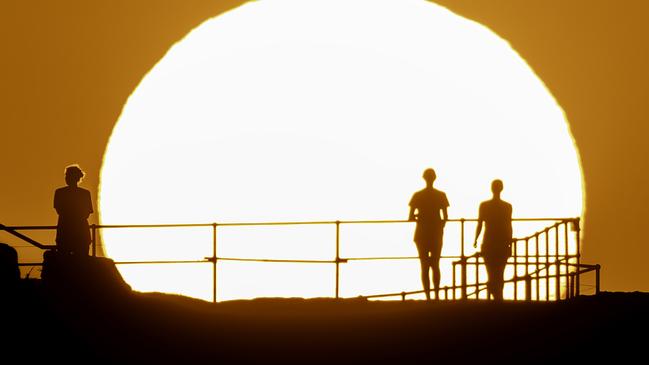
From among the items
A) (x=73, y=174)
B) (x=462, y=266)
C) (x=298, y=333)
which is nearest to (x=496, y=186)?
(x=462, y=266)

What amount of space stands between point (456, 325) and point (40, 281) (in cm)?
484

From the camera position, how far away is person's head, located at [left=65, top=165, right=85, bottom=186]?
17.9 metres

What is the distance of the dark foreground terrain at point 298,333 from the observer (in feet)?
49.7

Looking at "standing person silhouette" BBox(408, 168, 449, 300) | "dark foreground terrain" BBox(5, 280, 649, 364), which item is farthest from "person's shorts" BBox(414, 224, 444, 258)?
"dark foreground terrain" BBox(5, 280, 649, 364)

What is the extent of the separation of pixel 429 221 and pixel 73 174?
16.0 ft

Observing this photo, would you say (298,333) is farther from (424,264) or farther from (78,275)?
(424,264)

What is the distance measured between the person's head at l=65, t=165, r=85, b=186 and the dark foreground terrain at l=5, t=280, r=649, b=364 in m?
1.64

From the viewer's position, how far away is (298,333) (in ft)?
53.8

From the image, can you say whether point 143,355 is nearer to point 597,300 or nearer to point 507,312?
point 507,312

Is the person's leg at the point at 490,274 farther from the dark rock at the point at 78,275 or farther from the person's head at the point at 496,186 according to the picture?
the dark rock at the point at 78,275

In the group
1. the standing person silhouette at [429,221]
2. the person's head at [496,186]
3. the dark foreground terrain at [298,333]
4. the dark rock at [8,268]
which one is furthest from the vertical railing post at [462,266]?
the dark rock at [8,268]

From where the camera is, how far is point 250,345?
52.0 ft

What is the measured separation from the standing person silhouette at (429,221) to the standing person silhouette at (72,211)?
4.49 m

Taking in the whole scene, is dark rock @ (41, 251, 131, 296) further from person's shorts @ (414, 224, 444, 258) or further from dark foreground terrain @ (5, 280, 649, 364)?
person's shorts @ (414, 224, 444, 258)
